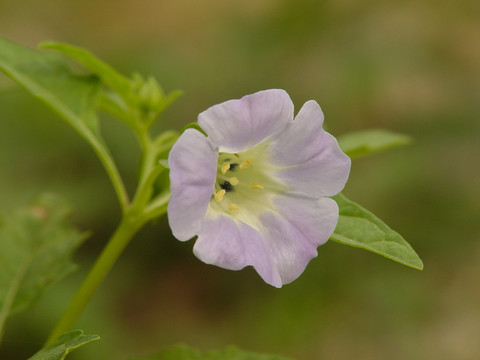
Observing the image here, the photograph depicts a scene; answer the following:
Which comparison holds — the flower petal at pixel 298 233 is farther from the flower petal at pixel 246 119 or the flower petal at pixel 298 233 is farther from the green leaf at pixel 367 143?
the green leaf at pixel 367 143

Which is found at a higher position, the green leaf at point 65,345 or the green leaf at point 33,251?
the green leaf at point 65,345

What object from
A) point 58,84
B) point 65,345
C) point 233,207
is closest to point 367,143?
point 233,207

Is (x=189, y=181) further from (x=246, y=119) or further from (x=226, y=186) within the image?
(x=226, y=186)

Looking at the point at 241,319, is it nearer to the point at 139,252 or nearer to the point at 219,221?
the point at 139,252

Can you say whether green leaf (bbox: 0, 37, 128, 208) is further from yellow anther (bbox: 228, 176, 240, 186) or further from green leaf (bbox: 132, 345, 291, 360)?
green leaf (bbox: 132, 345, 291, 360)

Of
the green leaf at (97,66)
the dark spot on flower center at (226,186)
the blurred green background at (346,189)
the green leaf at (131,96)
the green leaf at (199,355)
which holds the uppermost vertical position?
the green leaf at (97,66)

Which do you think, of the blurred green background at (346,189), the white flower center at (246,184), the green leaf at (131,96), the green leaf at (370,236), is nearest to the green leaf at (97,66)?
the green leaf at (131,96)
